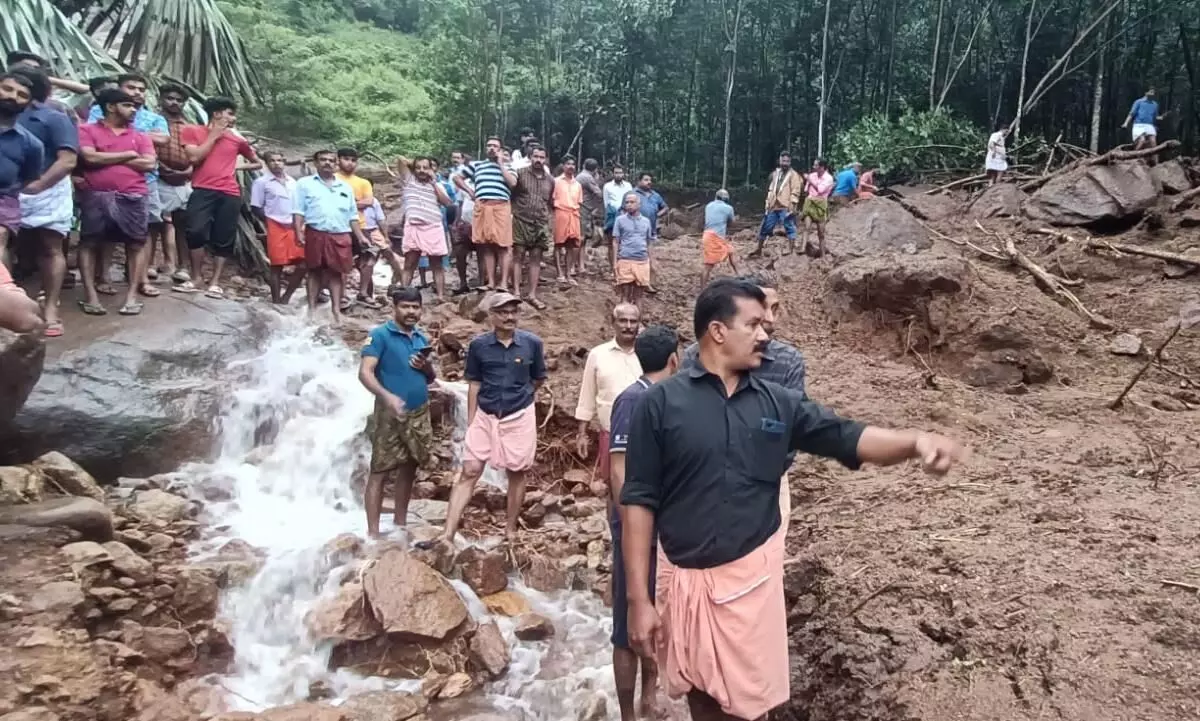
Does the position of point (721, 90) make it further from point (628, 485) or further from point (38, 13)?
point (628, 485)

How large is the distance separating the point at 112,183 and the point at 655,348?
5.07 m

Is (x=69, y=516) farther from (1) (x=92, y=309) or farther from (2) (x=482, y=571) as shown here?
(1) (x=92, y=309)

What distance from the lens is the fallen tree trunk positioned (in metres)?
8.20

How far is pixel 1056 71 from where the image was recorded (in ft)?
65.0

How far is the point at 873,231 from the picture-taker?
11.5m

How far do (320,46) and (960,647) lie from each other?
2679cm

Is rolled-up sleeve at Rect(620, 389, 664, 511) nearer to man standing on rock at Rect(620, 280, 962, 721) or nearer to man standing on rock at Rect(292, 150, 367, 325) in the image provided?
man standing on rock at Rect(620, 280, 962, 721)

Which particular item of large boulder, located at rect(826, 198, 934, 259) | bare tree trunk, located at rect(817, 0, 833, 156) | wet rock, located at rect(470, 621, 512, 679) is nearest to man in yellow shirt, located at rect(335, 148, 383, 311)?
wet rock, located at rect(470, 621, 512, 679)

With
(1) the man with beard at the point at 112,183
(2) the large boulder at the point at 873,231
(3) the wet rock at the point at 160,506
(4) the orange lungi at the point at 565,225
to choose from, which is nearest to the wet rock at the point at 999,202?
(2) the large boulder at the point at 873,231

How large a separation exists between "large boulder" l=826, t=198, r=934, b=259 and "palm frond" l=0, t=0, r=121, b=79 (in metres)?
8.82

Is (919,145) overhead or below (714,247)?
overhead

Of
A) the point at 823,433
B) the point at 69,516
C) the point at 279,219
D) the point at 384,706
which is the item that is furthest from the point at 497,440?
the point at 279,219

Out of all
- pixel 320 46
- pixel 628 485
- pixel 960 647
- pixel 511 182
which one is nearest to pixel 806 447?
pixel 628 485

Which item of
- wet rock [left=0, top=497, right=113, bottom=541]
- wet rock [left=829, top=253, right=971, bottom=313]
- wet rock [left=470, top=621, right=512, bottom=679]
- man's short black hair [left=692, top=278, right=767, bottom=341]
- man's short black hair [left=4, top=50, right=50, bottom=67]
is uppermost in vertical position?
man's short black hair [left=4, top=50, right=50, bottom=67]
